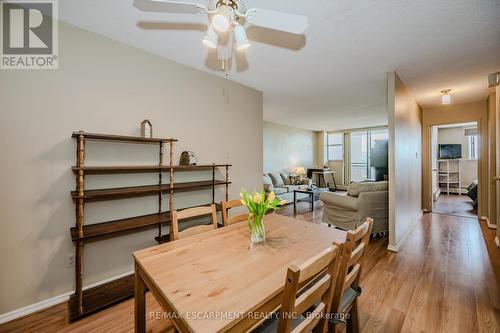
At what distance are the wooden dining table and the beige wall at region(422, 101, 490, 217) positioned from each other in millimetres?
4868

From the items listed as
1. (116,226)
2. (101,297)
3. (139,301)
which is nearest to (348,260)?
(139,301)

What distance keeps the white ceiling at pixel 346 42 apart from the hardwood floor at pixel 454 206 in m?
2.95

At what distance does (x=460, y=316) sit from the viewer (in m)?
1.74

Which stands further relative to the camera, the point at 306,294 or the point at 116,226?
the point at 116,226

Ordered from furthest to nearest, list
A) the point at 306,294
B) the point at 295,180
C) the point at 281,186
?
the point at 295,180
the point at 281,186
the point at 306,294

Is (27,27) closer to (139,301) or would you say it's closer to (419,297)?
(139,301)

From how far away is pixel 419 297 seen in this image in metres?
1.98

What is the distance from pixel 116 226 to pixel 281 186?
4660 millimetres

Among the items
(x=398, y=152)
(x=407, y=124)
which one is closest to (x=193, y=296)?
(x=398, y=152)

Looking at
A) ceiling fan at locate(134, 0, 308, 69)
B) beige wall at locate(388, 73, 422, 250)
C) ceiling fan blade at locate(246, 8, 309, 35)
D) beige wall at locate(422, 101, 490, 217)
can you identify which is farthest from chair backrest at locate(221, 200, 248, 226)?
beige wall at locate(422, 101, 490, 217)

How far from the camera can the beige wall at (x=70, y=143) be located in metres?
1.71

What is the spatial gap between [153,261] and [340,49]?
8.91 ft

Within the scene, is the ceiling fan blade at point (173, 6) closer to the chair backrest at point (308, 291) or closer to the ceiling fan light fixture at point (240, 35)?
the ceiling fan light fixture at point (240, 35)

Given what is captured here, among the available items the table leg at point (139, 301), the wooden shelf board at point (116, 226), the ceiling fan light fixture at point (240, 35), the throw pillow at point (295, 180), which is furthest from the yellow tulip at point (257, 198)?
the throw pillow at point (295, 180)
